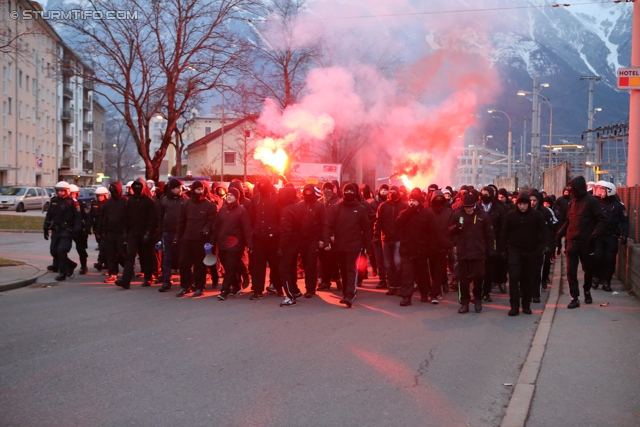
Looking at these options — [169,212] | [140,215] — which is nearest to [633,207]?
[169,212]

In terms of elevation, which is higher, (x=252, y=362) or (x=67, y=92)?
(x=67, y=92)

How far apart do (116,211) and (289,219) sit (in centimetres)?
359

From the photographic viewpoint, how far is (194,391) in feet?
19.6

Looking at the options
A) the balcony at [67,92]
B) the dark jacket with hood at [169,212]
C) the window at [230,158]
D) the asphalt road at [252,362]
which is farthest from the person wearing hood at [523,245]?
the balcony at [67,92]

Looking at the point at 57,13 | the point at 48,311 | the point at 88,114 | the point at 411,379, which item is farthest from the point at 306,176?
the point at 88,114

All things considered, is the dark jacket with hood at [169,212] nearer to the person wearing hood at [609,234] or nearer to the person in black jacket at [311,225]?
the person in black jacket at [311,225]

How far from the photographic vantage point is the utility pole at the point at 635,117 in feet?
50.3

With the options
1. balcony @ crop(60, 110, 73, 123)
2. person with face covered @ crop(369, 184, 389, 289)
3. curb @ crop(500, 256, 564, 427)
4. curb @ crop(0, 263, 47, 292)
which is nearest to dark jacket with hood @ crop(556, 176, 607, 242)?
curb @ crop(500, 256, 564, 427)

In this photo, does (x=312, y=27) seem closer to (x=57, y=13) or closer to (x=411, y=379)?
(x=57, y=13)

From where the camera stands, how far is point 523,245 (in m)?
10.4

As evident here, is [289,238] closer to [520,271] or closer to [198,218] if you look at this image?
[198,218]

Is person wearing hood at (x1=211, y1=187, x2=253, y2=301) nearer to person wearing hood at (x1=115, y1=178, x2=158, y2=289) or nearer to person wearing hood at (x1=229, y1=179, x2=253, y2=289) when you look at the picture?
person wearing hood at (x1=229, y1=179, x2=253, y2=289)

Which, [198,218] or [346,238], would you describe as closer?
[346,238]

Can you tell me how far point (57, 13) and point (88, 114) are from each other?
78411 millimetres
